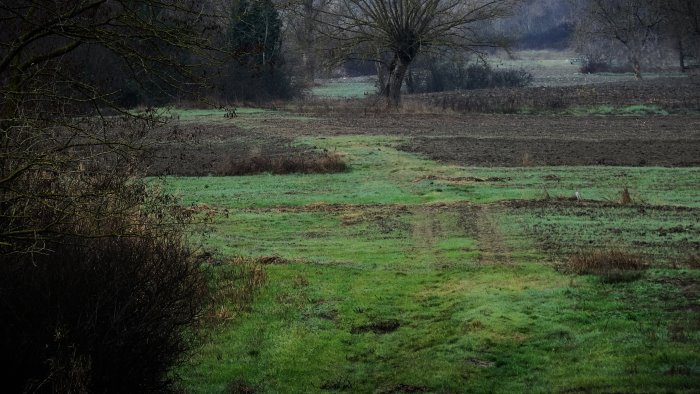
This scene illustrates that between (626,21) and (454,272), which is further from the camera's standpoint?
(626,21)

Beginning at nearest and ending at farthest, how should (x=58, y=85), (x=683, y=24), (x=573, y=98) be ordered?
1. (x=58, y=85)
2. (x=573, y=98)
3. (x=683, y=24)

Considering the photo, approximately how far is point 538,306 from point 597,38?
9065 cm

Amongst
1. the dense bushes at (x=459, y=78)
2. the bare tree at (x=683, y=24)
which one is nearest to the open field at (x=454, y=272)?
the bare tree at (x=683, y=24)

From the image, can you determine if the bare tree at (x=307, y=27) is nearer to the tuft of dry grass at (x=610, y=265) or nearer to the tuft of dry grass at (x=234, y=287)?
the tuft of dry grass at (x=234, y=287)

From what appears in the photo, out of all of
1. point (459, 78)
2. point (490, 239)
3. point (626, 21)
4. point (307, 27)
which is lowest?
point (490, 239)

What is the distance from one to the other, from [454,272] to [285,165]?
17.7 meters

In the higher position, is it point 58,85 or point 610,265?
point 58,85

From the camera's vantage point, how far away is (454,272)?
1678 cm

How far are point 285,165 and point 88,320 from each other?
80.6 ft

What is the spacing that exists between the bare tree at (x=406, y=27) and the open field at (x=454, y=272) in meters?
19.8

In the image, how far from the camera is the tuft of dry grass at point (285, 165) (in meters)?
33.5

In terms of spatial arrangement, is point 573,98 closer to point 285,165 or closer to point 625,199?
point 285,165

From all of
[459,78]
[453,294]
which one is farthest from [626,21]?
[453,294]

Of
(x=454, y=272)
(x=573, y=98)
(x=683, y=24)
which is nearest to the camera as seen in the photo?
(x=454, y=272)
